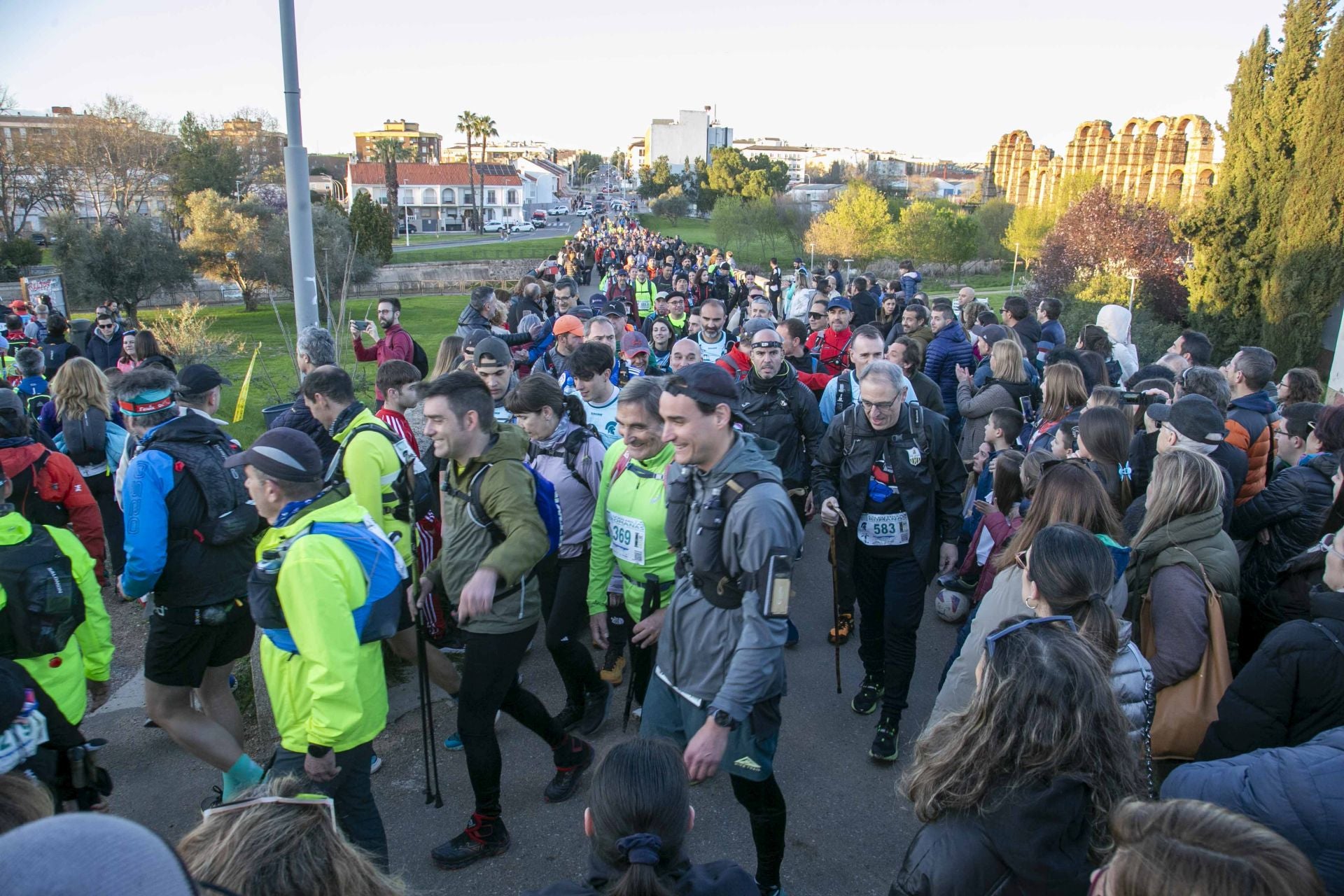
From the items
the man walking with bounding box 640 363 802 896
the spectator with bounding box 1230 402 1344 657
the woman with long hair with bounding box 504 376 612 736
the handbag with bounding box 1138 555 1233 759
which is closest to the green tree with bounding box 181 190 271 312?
the woman with long hair with bounding box 504 376 612 736

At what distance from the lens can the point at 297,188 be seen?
756 cm

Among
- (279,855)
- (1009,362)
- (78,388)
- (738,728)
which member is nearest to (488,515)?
(738,728)

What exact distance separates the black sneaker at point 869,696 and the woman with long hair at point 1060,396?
1.92 meters

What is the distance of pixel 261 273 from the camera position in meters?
35.0

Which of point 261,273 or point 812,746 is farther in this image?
point 261,273

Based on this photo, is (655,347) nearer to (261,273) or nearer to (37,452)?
(37,452)

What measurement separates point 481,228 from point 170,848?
86.5 metres

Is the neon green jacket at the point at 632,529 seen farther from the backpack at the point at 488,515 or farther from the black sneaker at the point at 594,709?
the black sneaker at the point at 594,709

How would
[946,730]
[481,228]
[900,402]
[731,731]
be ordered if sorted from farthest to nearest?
[481,228], [900,402], [731,731], [946,730]

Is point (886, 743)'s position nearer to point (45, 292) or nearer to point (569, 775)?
point (569, 775)

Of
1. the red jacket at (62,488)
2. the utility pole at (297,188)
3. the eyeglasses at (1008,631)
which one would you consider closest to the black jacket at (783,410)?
the eyeglasses at (1008,631)

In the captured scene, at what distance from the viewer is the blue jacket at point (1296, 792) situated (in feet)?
6.21

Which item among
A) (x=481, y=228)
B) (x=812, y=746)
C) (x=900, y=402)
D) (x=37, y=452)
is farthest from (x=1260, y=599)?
(x=481, y=228)

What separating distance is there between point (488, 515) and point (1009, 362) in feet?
15.5
